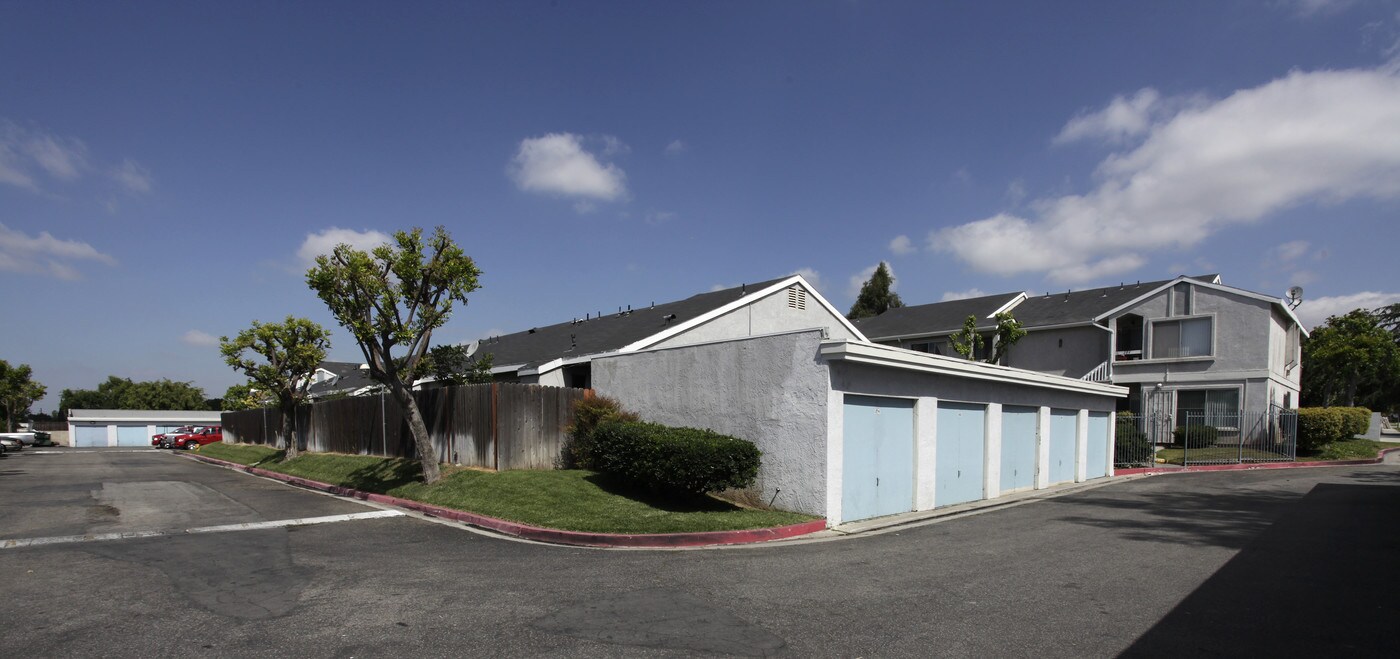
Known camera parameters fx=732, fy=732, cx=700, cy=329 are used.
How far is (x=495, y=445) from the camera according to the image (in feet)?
54.3

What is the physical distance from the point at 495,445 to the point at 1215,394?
2851cm

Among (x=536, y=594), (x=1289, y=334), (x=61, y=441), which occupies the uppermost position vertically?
(x=1289, y=334)

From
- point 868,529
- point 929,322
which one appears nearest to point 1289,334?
point 929,322

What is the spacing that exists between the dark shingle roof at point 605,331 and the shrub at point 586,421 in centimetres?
356

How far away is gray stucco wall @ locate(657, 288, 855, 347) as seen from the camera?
20.9 m

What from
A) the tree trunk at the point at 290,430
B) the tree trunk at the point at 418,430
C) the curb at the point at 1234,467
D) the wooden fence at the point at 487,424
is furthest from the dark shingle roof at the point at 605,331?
the curb at the point at 1234,467

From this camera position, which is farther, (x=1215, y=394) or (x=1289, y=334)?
(x=1289, y=334)

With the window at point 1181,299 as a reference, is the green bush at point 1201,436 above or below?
below

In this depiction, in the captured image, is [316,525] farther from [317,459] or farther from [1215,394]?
[1215,394]

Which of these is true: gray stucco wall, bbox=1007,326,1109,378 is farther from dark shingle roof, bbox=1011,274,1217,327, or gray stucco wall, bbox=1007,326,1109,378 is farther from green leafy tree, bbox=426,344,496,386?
green leafy tree, bbox=426,344,496,386

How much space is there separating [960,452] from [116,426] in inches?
2932

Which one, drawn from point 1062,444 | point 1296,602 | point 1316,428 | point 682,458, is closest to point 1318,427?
point 1316,428

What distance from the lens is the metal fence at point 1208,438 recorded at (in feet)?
79.8

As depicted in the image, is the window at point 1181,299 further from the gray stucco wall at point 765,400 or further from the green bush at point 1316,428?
the gray stucco wall at point 765,400
